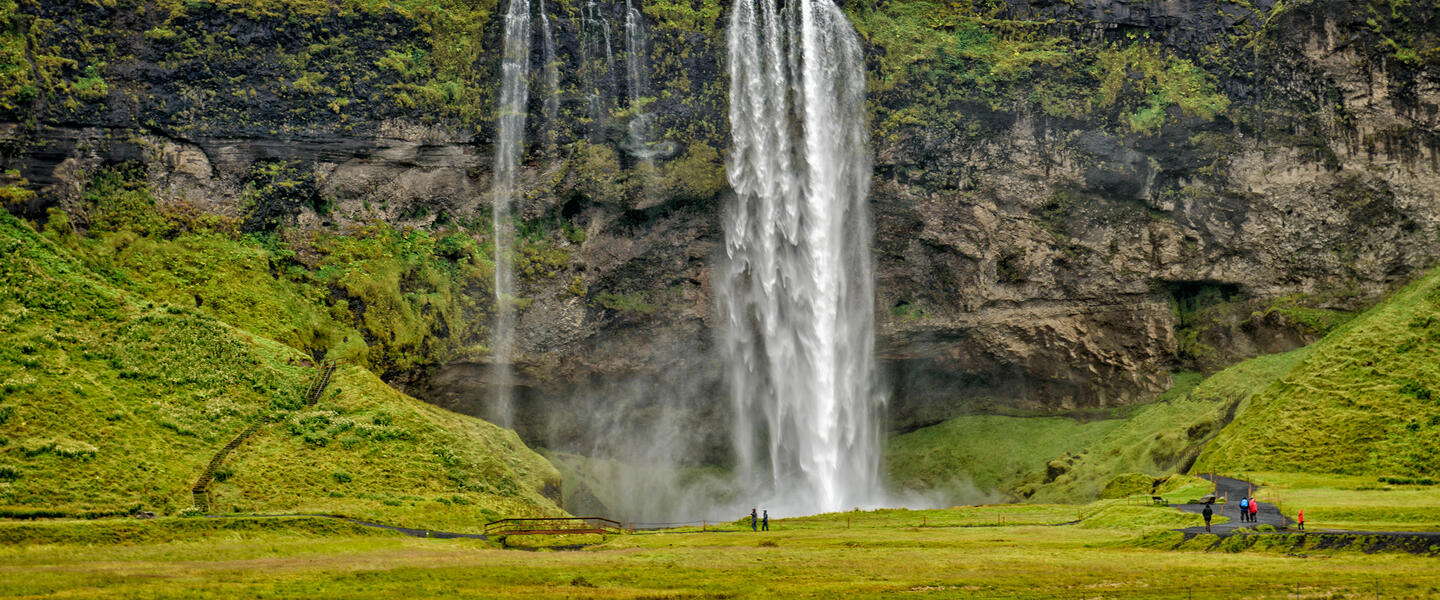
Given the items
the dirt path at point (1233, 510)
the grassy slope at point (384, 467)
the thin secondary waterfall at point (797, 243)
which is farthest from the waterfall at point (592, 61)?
the dirt path at point (1233, 510)

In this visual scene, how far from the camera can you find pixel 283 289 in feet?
185

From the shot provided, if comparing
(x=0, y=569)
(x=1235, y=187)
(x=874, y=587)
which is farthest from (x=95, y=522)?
(x=1235, y=187)

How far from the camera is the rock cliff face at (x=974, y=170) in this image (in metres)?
61.4

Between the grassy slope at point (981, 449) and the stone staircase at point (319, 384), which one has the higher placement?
the stone staircase at point (319, 384)

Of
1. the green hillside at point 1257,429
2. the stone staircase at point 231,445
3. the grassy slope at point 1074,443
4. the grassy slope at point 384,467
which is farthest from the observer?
the grassy slope at point 1074,443

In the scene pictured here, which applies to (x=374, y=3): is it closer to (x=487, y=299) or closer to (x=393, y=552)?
(x=487, y=299)

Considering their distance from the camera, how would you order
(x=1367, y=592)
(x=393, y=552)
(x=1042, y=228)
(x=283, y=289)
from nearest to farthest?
(x=1367, y=592)
(x=393, y=552)
(x=283, y=289)
(x=1042, y=228)

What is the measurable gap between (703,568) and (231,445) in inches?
899

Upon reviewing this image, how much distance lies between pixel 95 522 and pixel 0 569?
18.9ft

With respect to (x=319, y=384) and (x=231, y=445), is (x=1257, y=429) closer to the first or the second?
(x=319, y=384)

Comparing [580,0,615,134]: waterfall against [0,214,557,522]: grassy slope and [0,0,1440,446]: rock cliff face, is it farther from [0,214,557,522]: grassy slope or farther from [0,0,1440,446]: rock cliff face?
[0,214,557,522]: grassy slope

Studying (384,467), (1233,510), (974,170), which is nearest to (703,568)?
(384,467)

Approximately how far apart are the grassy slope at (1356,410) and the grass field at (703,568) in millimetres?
13922

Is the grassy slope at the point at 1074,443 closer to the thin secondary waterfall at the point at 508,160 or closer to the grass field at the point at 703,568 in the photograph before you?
the grass field at the point at 703,568
